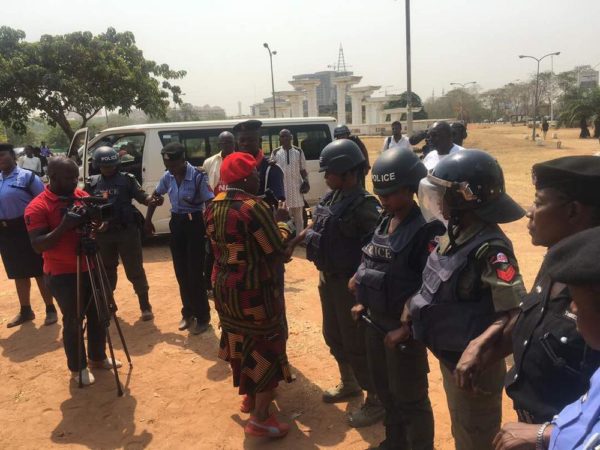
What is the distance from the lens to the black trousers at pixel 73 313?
11.5 feet

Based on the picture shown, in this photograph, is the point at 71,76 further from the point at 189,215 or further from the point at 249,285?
the point at 249,285

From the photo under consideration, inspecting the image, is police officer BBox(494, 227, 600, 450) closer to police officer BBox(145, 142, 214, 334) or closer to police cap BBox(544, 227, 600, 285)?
police cap BBox(544, 227, 600, 285)

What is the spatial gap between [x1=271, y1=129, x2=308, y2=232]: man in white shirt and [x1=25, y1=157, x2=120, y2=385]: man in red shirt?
11.8 feet

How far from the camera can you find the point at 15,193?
181 inches

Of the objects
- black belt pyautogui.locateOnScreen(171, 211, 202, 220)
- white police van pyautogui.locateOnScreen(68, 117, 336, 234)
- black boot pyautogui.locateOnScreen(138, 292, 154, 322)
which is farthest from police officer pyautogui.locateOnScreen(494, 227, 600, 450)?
white police van pyautogui.locateOnScreen(68, 117, 336, 234)

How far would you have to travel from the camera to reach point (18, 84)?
1697 cm

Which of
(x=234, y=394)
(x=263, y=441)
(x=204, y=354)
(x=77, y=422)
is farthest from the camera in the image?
(x=204, y=354)

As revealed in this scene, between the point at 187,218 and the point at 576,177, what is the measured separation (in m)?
3.49

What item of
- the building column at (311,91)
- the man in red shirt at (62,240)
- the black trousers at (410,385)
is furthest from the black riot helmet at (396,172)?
the building column at (311,91)

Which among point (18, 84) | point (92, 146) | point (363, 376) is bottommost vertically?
point (363, 376)

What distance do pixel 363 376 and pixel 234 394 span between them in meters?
1.11

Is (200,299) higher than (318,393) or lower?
higher

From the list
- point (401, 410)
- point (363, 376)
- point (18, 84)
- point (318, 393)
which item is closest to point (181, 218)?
point (318, 393)

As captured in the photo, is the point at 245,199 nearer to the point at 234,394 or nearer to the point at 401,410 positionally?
the point at 401,410
